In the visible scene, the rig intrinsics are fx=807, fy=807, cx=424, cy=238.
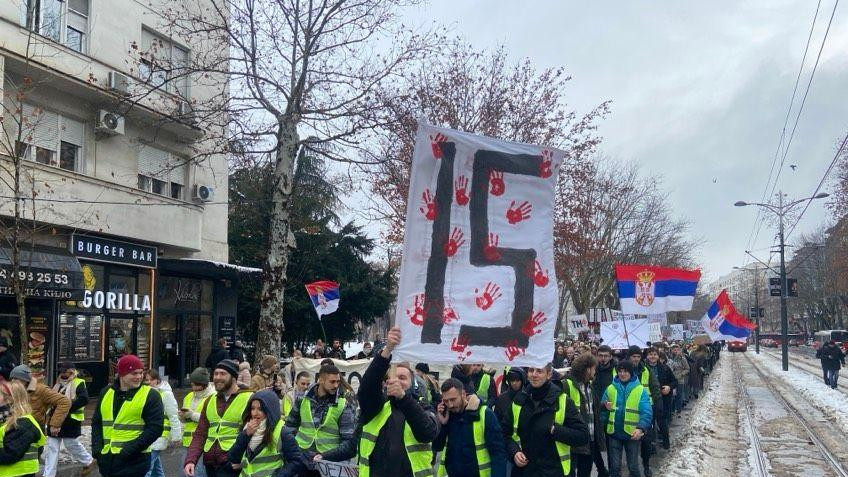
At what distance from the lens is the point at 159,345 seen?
21969 mm

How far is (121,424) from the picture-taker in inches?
261

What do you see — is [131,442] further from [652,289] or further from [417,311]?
[652,289]

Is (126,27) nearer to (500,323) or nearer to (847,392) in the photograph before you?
(500,323)

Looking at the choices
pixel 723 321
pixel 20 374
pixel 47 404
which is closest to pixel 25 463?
pixel 20 374

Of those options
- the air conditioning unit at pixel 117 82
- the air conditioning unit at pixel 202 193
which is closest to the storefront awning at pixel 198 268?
the air conditioning unit at pixel 202 193

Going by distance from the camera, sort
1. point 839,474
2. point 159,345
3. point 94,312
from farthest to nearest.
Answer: point 159,345
point 94,312
point 839,474

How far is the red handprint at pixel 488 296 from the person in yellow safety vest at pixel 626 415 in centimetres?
426

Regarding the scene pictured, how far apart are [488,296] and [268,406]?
1970 mm

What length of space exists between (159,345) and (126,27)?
8.37m

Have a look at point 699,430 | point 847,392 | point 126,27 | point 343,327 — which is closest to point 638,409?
point 699,430

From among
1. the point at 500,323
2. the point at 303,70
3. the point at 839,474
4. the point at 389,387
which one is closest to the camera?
the point at 389,387

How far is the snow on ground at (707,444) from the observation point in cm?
1113

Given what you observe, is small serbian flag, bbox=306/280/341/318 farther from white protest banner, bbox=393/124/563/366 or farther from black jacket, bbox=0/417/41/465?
white protest banner, bbox=393/124/563/366

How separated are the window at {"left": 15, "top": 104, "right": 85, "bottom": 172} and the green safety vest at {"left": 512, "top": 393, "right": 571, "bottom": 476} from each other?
14.2 metres
